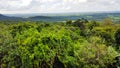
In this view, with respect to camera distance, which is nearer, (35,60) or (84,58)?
(35,60)

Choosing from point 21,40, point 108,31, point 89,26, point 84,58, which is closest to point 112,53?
point 84,58

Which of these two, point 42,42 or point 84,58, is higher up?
point 42,42

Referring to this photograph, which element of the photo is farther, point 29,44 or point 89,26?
point 89,26

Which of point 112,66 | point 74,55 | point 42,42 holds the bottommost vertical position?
point 112,66

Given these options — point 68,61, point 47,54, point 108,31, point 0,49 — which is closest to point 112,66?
point 68,61

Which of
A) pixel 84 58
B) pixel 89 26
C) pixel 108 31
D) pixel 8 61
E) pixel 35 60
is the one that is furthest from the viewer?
pixel 89 26

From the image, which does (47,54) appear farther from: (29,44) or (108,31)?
(108,31)

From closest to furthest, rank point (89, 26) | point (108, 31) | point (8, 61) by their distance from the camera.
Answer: point (8, 61)
point (108, 31)
point (89, 26)

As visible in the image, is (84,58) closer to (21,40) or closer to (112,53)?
(112,53)

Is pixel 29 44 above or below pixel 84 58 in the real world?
above
